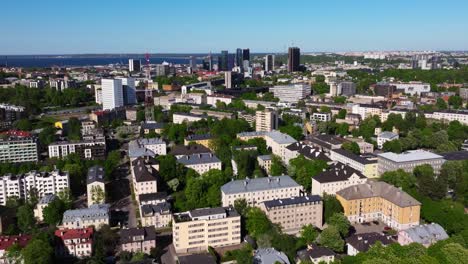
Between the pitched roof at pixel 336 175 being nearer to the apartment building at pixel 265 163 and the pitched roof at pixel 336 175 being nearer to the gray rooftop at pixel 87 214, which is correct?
the apartment building at pixel 265 163

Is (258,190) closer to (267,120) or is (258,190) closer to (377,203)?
(377,203)

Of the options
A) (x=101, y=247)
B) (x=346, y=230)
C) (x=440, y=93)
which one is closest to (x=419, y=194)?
(x=346, y=230)

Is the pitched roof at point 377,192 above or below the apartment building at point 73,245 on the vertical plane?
above

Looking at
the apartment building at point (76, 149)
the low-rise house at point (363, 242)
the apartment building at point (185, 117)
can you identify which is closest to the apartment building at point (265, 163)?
the low-rise house at point (363, 242)

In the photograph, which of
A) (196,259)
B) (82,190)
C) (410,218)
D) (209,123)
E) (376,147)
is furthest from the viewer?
(209,123)

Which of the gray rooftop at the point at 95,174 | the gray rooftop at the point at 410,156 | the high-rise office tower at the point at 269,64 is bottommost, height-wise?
the gray rooftop at the point at 95,174

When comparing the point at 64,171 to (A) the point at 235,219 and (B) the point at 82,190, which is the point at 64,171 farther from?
(A) the point at 235,219

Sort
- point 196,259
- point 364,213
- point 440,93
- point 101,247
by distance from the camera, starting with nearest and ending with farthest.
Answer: point 196,259, point 101,247, point 364,213, point 440,93

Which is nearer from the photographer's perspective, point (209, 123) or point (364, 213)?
point (364, 213)
